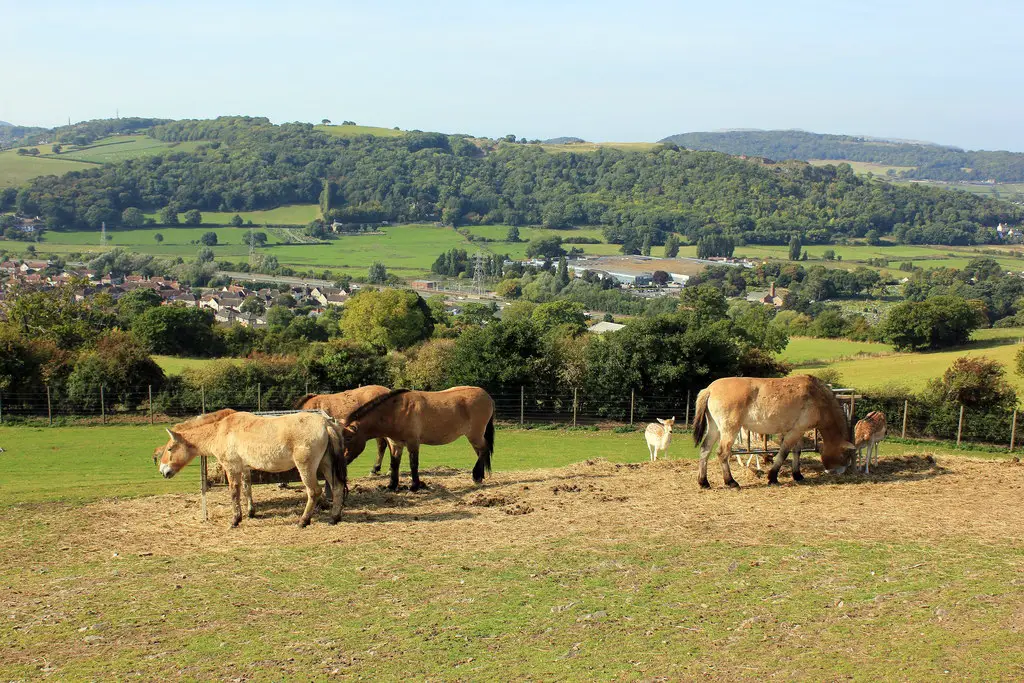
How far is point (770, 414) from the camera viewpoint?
52.3 ft

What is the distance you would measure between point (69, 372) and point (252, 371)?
20.6 ft

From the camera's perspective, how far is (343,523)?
1435 centimetres

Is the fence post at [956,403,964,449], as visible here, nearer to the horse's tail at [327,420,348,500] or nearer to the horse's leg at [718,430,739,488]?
the horse's leg at [718,430,739,488]

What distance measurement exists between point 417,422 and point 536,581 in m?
→ 5.32

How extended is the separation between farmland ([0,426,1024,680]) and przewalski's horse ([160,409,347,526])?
1.91 feet

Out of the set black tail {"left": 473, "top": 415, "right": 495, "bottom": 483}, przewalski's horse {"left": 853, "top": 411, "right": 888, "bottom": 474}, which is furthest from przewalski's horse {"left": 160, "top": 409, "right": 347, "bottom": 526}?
przewalski's horse {"left": 853, "top": 411, "right": 888, "bottom": 474}

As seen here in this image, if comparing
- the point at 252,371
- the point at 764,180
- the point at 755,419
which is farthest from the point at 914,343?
the point at 764,180

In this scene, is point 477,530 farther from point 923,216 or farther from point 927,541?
point 923,216

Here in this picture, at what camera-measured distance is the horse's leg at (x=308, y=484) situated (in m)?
14.0

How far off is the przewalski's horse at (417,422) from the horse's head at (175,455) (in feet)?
8.29

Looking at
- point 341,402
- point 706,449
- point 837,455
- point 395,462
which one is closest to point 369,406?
point 341,402

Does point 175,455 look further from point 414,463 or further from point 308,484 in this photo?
point 414,463

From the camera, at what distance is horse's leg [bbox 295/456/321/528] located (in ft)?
46.0

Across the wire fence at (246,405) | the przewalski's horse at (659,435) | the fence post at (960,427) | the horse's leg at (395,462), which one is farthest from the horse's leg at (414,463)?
the fence post at (960,427)
